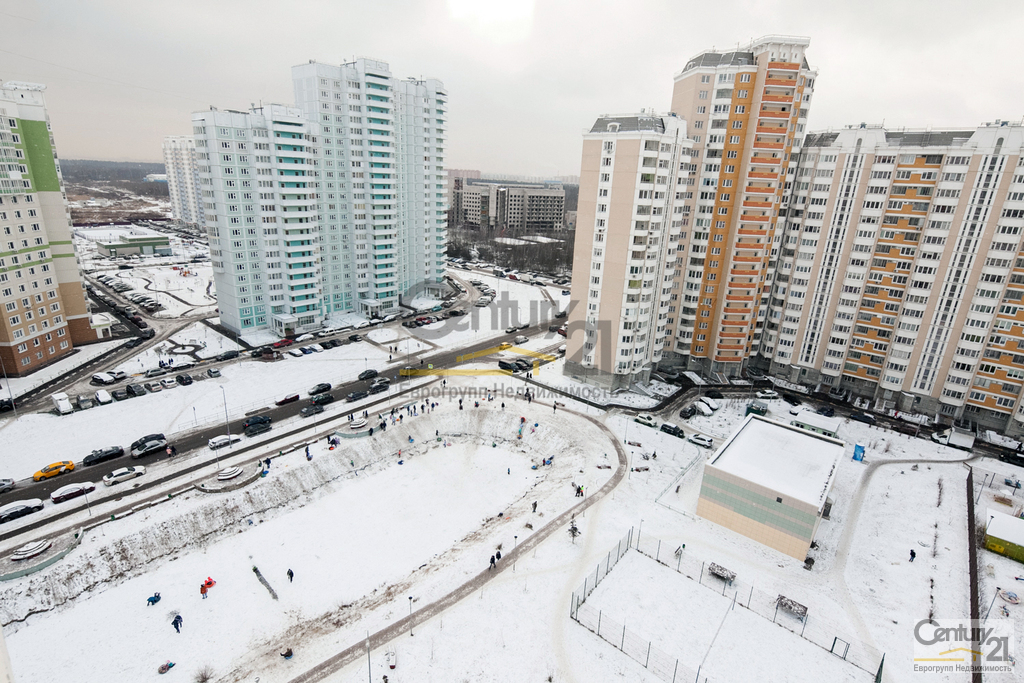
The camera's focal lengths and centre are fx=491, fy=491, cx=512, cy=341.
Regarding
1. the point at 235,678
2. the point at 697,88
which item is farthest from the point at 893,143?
the point at 235,678

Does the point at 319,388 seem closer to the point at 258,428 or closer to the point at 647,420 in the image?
the point at 258,428

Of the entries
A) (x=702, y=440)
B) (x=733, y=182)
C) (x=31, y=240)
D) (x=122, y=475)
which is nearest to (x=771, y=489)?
(x=702, y=440)

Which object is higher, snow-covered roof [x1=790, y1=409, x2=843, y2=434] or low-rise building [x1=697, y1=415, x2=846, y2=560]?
low-rise building [x1=697, y1=415, x2=846, y2=560]

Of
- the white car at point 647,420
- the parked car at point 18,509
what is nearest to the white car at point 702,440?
the white car at point 647,420

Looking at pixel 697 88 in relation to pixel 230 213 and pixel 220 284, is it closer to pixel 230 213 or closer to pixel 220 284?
pixel 230 213

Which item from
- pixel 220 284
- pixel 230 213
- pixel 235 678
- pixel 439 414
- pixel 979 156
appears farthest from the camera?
pixel 220 284

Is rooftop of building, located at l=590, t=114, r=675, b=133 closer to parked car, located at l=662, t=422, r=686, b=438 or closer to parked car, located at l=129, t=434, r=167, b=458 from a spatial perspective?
parked car, located at l=662, t=422, r=686, b=438

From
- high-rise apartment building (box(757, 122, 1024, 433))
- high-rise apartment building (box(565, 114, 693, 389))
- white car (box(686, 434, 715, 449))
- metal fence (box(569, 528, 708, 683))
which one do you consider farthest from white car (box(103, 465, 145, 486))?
high-rise apartment building (box(757, 122, 1024, 433))
